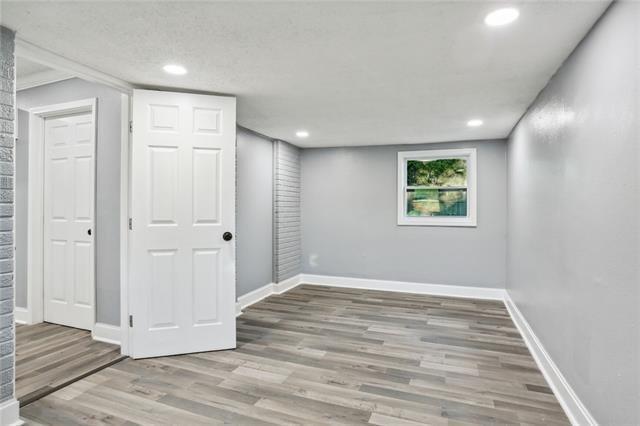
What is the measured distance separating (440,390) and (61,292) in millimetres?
3795

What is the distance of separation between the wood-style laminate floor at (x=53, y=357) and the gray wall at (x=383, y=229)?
11.0 ft

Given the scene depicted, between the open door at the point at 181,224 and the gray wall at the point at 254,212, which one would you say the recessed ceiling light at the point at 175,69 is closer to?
the open door at the point at 181,224

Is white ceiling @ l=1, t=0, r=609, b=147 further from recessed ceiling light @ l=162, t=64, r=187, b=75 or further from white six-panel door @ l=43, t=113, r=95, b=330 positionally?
white six-panel door @ l=43, t=113, r=95, b=330

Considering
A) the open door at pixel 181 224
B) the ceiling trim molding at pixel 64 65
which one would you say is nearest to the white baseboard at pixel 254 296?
the open door at pixel 181 224

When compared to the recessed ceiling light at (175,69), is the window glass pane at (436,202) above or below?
below

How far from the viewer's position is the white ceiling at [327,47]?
179 centimetres

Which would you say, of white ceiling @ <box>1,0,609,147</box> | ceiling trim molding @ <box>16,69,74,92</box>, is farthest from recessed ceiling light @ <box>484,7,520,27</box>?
ceiling trim molding @ <box>16,69,74,92</box>

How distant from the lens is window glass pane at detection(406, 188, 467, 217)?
205 inches

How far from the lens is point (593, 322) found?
6.02ft

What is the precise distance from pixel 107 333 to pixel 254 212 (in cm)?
213

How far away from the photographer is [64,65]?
2424mm

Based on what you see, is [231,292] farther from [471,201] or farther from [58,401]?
[471,201]

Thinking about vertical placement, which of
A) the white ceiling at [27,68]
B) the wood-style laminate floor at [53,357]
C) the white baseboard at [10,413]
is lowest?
the wood-style laminate floor at [53,357]

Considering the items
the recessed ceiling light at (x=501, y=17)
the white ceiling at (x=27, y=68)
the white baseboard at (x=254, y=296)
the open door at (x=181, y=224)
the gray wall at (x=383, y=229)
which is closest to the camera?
the recessed ceiling light at (x=501, y=17)
